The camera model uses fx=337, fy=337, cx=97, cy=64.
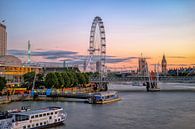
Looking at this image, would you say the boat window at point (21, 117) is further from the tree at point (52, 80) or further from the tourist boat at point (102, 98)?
the tree at point (52, 80)

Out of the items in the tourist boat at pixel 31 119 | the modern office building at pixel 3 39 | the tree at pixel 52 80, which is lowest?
the tourist boat at pixel 31 119

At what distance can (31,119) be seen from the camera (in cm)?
2170

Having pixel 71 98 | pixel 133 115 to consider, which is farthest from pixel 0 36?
pixel 133 115

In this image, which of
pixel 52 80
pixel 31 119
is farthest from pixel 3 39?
pixel 31 119

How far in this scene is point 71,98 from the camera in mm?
44938

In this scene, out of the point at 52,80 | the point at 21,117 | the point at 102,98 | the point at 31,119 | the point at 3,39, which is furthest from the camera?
the point at 3,39

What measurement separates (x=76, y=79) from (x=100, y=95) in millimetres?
19470

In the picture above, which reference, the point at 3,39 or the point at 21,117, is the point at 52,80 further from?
the point at 3,39

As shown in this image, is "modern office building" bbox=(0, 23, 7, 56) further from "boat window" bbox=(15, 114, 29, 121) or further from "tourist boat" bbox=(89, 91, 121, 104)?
"boat window" bbox=(15, 114, 29, 121)

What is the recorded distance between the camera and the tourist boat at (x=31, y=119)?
20.6 metres

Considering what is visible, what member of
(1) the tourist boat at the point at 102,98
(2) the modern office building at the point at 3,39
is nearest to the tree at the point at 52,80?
(1) the tourist boat at the point at 102,98

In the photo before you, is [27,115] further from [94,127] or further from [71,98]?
[71,98]

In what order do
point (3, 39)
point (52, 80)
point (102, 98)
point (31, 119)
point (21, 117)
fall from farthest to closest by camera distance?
point (3, 39)
point (52, 80)
point (102, 98)
point (31, 119)
point (21, 117)

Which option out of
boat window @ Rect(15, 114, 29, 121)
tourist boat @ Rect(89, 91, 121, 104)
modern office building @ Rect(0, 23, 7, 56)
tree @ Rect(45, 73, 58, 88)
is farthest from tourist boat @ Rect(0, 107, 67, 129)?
modern office building @ Rect(0, 23, 7, 56)
